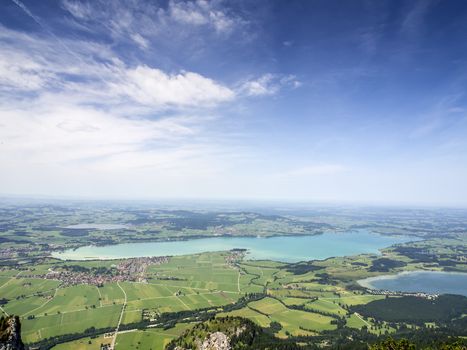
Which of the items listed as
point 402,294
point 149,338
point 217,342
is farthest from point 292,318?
point 402,294

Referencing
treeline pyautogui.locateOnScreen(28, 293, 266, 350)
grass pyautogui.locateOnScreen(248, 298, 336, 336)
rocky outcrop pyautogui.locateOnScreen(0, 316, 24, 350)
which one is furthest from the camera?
grass pyautogui.locateOnScreen(248, 298, 336, 336)

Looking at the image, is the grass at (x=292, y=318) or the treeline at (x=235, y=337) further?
the grass at (x=292, y=318)

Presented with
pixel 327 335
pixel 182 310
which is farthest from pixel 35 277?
pixel 327 335

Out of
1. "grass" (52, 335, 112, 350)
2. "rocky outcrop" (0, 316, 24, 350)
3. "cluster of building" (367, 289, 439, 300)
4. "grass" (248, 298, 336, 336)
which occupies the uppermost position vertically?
"rocky outcrop" (0, 316, 24, 350)

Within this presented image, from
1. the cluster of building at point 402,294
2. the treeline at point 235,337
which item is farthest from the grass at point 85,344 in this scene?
the cluster of building at point 402,294

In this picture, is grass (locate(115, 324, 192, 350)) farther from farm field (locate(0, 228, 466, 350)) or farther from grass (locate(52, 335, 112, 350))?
grass (locate(52, 335, 112, 350))

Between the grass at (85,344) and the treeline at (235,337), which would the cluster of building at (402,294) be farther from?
the grass at (85,344)

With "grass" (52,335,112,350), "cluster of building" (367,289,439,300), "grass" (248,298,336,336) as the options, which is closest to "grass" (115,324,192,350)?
"grass" (52,335,112,350)
